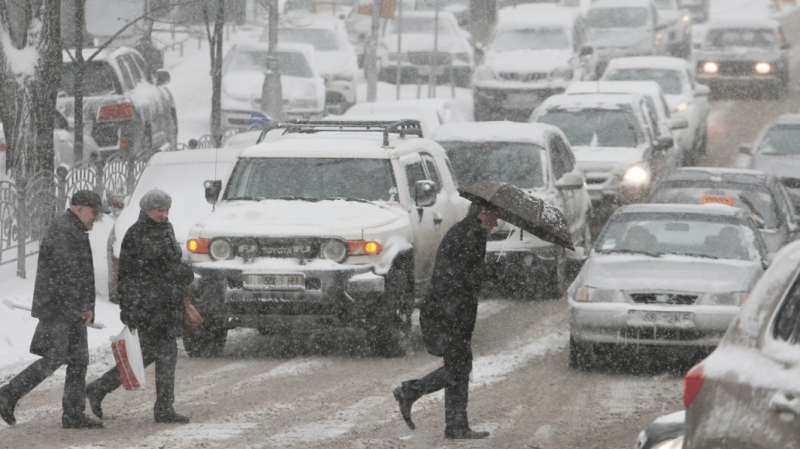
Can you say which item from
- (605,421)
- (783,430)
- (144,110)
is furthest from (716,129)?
(783,430)

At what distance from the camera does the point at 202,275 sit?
11055mm

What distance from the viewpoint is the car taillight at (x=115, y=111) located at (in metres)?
20.1

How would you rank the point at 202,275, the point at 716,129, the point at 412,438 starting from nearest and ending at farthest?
1. the point at 412,438
2. the point at 202,275
3. the point at 716,129

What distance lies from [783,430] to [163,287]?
5.40 metres

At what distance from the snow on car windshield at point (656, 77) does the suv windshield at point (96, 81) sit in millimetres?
10341

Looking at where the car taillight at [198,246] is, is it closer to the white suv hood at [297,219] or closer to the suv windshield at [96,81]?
the white suv hood at [297,219]

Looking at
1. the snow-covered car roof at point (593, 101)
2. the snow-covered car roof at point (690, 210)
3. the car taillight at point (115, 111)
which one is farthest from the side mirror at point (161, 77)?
the snow-covered car roof at point (690, 210)

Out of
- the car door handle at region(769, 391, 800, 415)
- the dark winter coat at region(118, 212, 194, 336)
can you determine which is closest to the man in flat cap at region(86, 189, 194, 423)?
the dark winter coat at region(118, 212, 194, 336)

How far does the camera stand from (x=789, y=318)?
14.4 ft

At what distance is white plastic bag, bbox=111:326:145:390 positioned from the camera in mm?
8602

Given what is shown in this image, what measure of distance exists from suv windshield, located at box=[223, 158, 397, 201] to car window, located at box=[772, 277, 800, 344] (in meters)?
7.66

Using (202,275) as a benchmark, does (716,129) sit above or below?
below

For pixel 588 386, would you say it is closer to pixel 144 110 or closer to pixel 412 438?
pixel 412 438

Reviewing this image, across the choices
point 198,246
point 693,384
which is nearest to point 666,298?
point 198,246
